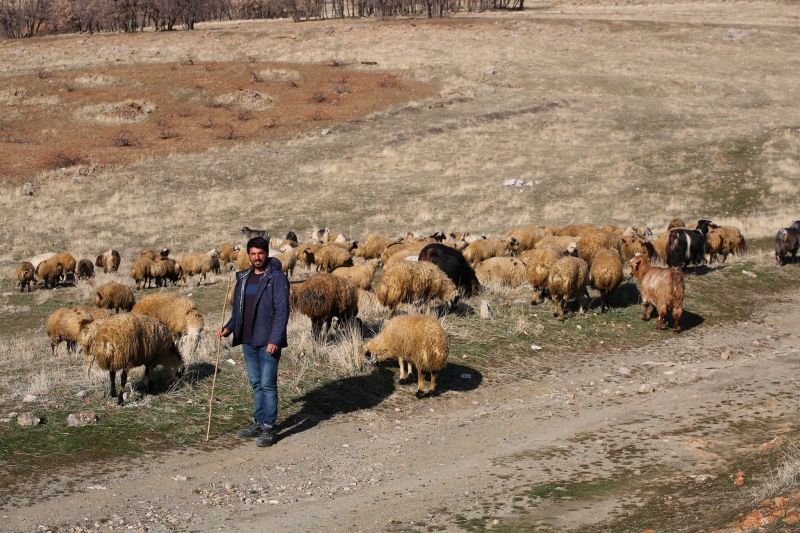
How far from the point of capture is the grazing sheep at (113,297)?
1541cm

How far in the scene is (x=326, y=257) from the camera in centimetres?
2056

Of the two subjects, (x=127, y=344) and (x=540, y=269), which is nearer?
(x=127, y=344)

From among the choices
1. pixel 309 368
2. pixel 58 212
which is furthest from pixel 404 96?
pixel 309 368

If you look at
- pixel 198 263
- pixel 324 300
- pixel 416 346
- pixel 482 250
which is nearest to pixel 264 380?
pixel 416 346

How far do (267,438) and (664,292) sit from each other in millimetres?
8057

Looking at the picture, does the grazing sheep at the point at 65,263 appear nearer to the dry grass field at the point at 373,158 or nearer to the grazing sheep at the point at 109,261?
the dry grass field at the point at 373,158

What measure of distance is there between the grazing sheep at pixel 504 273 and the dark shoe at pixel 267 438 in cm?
895

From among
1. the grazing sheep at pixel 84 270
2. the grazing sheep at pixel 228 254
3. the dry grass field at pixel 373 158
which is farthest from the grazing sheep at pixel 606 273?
the grazing sheep at pixel 84 270

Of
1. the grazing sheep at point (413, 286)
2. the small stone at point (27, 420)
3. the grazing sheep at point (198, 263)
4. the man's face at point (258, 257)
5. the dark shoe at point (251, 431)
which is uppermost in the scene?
the man's face at point (258, 257)

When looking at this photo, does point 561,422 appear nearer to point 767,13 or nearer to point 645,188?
point 645,188

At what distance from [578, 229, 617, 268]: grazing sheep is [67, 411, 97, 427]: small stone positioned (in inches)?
467

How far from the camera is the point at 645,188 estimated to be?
107 feet

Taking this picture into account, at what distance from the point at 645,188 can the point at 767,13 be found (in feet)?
179

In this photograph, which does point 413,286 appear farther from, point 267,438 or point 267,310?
point 267,438
